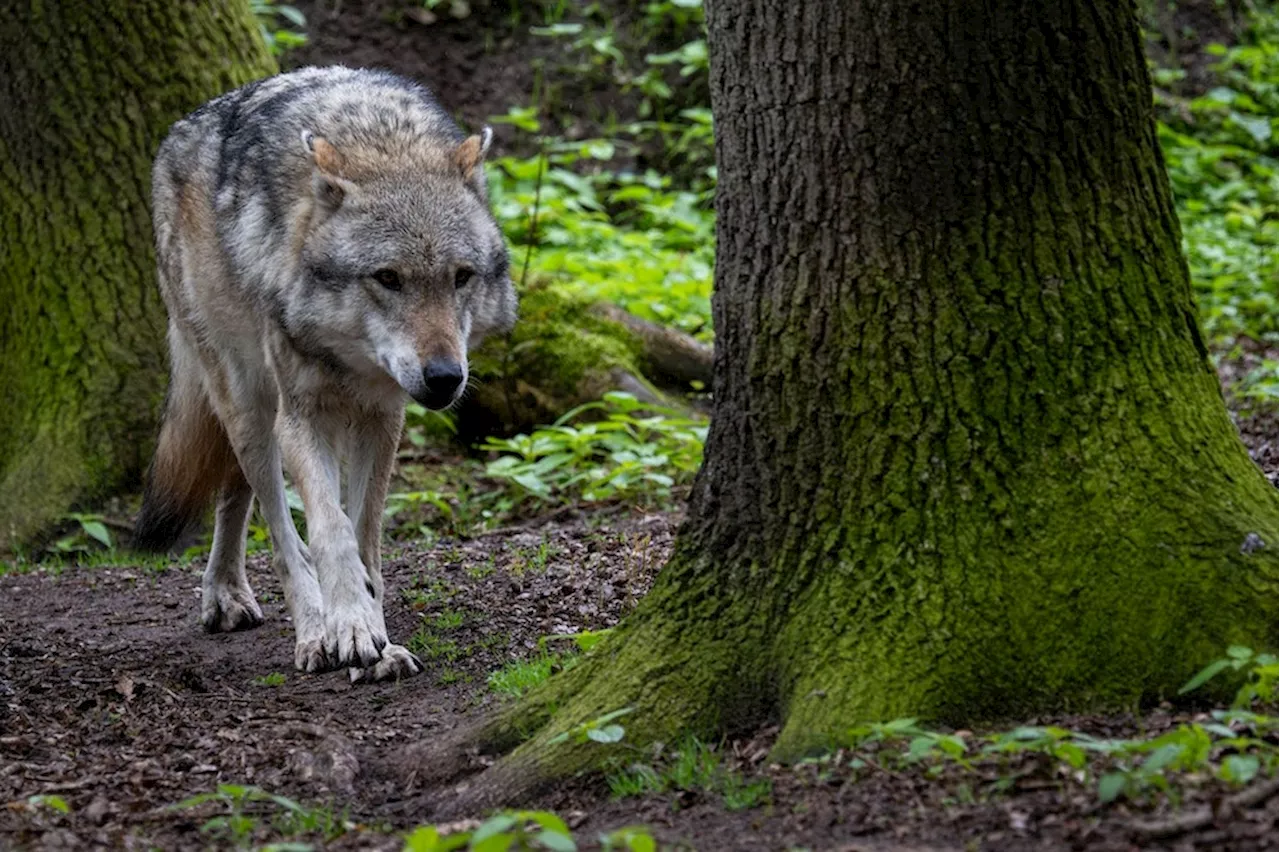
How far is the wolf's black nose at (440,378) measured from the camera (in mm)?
5070

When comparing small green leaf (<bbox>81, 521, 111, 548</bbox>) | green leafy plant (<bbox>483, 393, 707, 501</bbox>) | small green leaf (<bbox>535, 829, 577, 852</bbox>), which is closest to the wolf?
small green leaf (<bbox>81, 521, 111, 548</bbox>)

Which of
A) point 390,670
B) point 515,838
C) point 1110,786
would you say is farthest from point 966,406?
point 390,670

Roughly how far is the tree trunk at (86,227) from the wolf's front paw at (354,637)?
118 inches

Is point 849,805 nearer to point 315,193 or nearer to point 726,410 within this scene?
point 726,410

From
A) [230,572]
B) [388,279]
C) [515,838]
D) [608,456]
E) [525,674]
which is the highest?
[388,279]

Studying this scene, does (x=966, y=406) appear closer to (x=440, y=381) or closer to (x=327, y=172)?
(x=440, y=381)

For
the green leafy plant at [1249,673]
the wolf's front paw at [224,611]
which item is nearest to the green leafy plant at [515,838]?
the green leafy plant at [1249,673]

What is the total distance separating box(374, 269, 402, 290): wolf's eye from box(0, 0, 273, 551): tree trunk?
9.70 ft

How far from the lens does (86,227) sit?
25.2 ft

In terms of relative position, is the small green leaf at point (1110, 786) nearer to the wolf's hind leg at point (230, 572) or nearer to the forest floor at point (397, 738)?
the forest floor at point (397, 738)

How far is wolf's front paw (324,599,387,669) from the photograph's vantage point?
16.7ft

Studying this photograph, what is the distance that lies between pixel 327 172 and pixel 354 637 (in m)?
1.73

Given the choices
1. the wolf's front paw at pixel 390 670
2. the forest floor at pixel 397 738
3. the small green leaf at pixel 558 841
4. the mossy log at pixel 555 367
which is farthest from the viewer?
the mossy log at pixel 555 367

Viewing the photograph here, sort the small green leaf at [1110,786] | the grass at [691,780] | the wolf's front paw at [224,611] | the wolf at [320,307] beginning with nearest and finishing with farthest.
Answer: the small green leaf at [1110,786] < the grass at [691,780] < the wolf at [320,307] < the wolf's front paw at [224,611]
